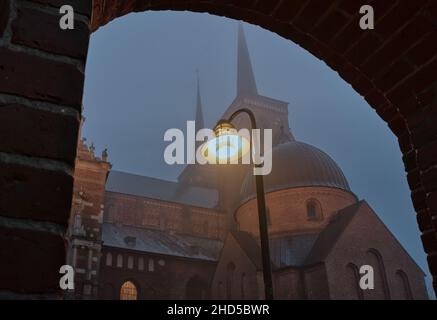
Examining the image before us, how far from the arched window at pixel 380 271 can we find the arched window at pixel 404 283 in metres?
1.01

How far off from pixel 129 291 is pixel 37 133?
31540mm

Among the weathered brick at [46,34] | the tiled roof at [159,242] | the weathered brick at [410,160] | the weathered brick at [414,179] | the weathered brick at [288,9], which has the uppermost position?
the tiled roof at [159,242]

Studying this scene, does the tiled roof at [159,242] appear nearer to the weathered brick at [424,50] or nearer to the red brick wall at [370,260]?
the red brick wall at [370,260]

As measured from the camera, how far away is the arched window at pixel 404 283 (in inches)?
978

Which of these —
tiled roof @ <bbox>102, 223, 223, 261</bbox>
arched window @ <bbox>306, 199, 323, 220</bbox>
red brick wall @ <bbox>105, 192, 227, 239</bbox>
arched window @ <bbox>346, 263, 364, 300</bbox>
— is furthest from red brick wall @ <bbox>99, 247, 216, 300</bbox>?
arched window @ <bbox>346, 263, 364, 300</bbox>

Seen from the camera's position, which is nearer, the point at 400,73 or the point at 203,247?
the point at 400,73

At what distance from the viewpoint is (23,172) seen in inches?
42.4

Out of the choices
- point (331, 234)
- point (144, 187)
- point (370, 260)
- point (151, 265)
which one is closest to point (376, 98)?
point (370, 260)

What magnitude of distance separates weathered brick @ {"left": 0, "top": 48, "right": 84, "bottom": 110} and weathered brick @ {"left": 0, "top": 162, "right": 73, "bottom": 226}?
211mm

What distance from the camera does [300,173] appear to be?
3108cm

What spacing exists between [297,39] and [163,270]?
31142 mm

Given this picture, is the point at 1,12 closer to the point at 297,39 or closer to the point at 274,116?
the point at 297,39

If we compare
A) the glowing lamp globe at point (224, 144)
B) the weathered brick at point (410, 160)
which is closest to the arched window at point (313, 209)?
the glowing lamp globe at point (224, 144)
